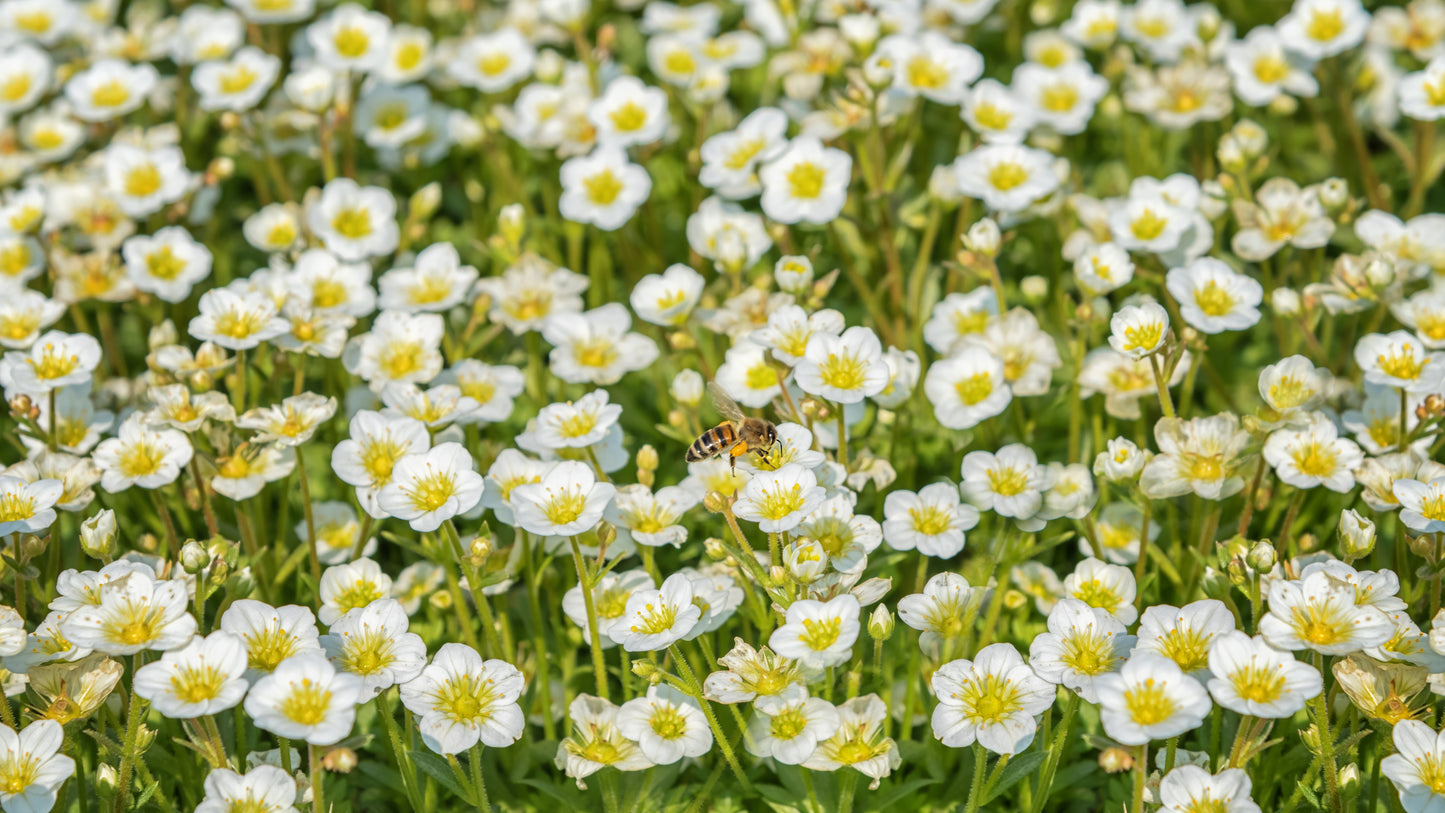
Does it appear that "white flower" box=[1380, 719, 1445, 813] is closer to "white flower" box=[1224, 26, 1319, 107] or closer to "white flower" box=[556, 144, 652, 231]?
"white flower" box=[1224, 26, 1319, 107]

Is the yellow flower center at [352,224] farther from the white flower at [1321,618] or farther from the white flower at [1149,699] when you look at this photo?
the white flower at [1321,618]

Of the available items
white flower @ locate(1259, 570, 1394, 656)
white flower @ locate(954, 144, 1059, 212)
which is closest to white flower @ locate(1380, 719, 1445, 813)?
white flower @ locate(1259, 570, 1394, 656)

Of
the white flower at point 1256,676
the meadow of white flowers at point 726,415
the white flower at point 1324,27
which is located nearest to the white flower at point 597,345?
the meadow of white flowers at point 726,415

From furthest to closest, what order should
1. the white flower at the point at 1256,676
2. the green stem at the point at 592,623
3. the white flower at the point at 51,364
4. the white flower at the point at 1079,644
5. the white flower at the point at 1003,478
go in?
the white flower at the point at 51,364, the white flower at the point at 1003,478, the green stem at the point at 592,623, the white flower at the point at 1079,644, the white flower at the point at 1256,676

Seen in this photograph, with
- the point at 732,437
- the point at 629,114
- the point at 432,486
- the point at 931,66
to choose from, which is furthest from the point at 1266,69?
the point at 432,486

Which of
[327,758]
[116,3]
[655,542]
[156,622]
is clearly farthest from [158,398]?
[116,3]

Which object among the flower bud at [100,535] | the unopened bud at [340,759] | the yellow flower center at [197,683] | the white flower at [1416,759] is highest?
the yellow flower center at [197,683]

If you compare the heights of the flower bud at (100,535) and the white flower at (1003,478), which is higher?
the flower bud at (100,535)
